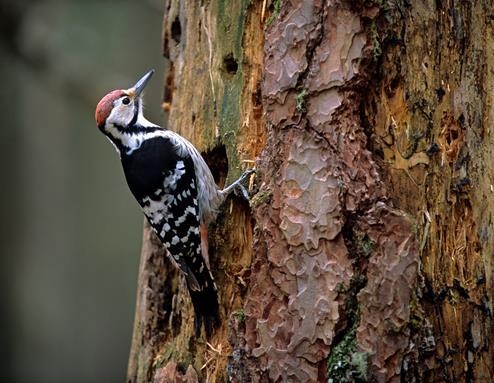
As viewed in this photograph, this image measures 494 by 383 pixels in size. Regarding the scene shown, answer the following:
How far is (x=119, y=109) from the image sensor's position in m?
4.52

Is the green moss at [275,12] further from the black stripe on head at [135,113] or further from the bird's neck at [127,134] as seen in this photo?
the black stripe on head at [135,113]

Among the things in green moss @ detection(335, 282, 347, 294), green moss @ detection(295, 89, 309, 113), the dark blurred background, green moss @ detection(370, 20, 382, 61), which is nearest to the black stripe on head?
green moss @ detection(295, 89, 309, 113)

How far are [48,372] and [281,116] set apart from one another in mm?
6773

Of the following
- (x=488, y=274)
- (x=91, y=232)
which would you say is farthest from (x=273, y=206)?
(x=91, y=232)

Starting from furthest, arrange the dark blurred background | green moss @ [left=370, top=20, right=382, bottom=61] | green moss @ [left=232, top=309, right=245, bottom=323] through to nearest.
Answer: the dark blurred background
green moss @ [left=232, top=309, right=245, bottom=323]
green moss @ [left=370, top=20, right=382, bottom=61]

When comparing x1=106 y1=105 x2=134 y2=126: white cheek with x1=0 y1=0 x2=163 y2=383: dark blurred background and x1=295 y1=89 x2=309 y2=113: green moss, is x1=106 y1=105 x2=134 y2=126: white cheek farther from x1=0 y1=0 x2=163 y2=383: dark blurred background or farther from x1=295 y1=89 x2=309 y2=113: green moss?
x1=0 y1=0 x2=163 y2=383: dark blurred background

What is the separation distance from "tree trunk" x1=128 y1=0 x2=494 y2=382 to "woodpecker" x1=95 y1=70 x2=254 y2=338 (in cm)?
30

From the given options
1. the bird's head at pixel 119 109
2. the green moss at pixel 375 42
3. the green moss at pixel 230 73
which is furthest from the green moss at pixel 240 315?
the bird's head at pixel 119 109

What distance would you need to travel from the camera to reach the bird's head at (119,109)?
14.7 feet

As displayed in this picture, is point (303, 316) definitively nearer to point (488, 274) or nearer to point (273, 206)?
point (273, 206)

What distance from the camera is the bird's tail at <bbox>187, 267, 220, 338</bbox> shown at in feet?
12.0

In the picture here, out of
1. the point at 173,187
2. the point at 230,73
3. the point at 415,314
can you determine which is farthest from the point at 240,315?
the point at 230,73

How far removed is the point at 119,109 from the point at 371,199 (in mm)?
1977

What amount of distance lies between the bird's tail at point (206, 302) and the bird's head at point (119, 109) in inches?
50.5
